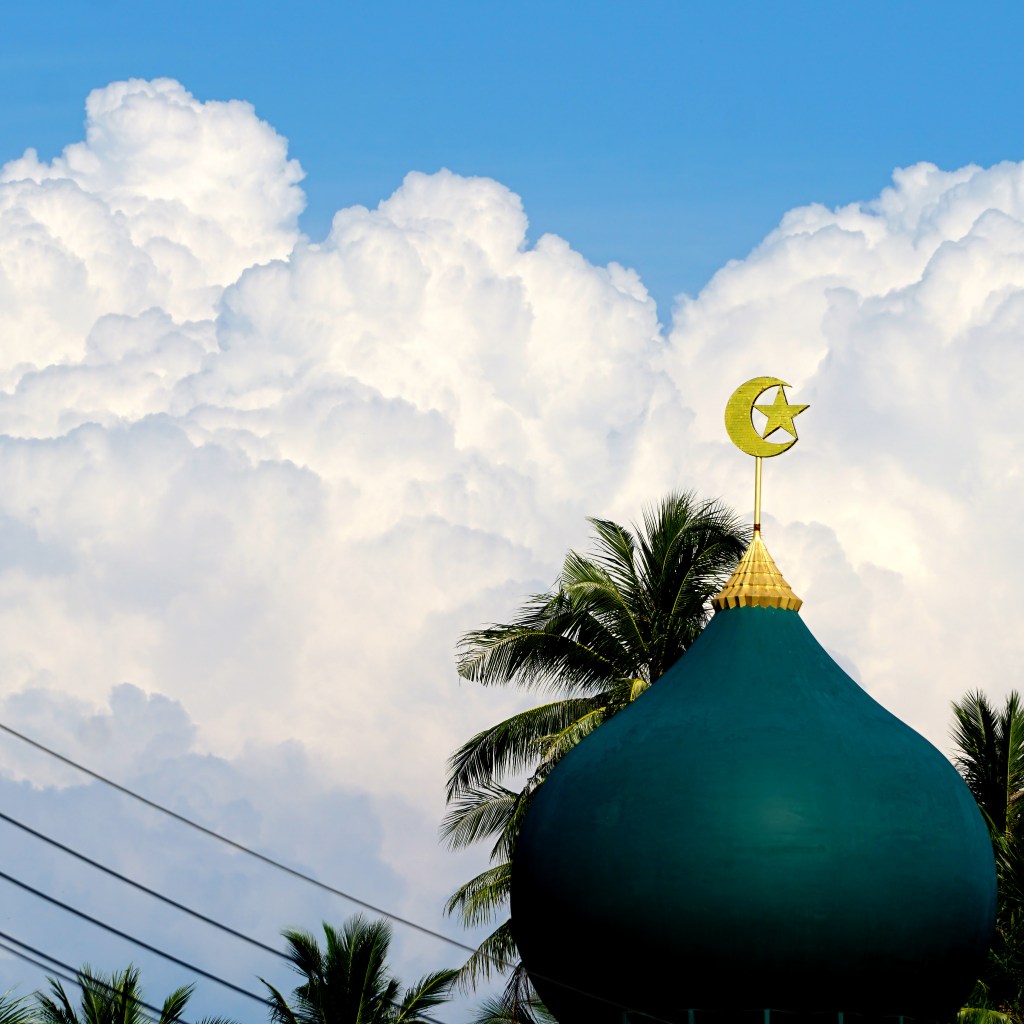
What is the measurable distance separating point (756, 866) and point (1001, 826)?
1054cm

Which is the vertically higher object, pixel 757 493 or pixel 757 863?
pixel 757 493

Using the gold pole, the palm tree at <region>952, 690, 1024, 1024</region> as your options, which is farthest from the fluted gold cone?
the palm tree at <region>952, 690, 1024, 1024</region>

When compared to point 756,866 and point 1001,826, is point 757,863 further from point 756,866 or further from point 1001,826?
point 1001,826

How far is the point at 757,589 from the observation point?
2086 centimetres

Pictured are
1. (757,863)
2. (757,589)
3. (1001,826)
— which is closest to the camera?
(757,863)

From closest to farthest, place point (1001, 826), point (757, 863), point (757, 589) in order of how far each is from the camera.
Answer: point (757, 863)
point (757, 589)
point (1001, 826)

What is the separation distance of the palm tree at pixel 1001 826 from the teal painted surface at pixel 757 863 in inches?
270

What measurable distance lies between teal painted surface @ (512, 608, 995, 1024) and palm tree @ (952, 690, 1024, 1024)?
6858 millimetres

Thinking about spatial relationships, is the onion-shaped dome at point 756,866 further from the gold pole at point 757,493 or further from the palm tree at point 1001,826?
the palm tree at point 1001,826

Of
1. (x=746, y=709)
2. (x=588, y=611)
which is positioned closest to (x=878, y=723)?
(x=746, y=709)

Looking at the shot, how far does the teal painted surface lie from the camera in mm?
18547

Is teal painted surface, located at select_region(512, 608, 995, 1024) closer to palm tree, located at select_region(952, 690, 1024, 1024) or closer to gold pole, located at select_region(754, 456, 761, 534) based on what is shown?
gold pole, located at select_region(754, 456, 761, 534)

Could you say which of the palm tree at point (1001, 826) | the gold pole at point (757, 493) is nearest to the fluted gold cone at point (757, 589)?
the gold pole at point (757, 493)

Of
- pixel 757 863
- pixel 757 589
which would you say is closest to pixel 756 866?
pixel 757 863
